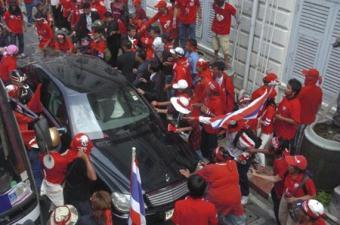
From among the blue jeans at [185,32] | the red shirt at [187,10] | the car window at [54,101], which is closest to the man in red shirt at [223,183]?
the car window at [54,101]

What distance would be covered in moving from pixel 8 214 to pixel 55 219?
46cm

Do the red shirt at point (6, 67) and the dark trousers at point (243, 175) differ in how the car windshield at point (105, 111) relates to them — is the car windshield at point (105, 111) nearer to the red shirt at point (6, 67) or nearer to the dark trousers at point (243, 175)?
the dark trousers at point (243, 175)

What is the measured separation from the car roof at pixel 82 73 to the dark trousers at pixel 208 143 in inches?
64.6

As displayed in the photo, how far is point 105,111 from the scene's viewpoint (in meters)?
6.95

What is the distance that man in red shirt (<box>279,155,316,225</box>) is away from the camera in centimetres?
527

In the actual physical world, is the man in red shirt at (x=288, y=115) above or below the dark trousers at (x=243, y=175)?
above

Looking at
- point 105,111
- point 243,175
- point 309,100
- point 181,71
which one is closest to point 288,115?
point 309,100

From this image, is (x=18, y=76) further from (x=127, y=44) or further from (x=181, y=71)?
(x=181, y=71)

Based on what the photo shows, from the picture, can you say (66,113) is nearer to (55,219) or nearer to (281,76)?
(55,219)

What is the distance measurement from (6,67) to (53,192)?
3957 mm

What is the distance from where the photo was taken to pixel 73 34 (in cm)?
1249

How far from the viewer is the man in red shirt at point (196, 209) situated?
4.85m

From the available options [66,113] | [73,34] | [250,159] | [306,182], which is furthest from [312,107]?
[73,34]

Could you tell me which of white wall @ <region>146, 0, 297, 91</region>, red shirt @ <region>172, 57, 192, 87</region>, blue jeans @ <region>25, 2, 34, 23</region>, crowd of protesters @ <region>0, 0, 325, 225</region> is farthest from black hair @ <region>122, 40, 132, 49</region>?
blue jeans @ <region>25, 2, 34, 23</region>
